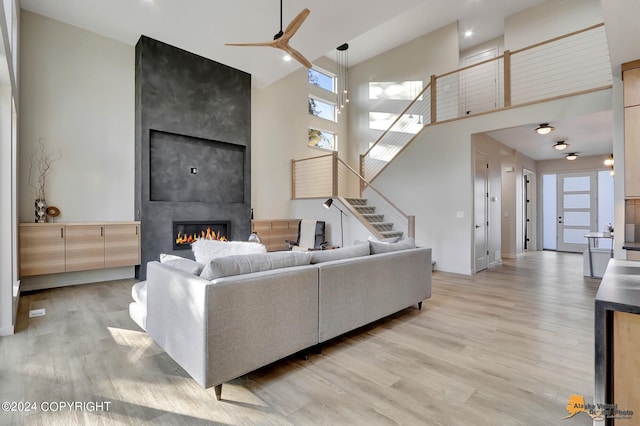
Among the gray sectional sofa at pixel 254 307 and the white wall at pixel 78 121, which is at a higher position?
the white wall at pixel 78 121

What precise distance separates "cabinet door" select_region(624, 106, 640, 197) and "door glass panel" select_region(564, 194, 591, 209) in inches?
268

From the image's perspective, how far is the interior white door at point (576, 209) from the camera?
9062mm

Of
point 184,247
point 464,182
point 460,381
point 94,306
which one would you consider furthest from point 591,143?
point 94,306

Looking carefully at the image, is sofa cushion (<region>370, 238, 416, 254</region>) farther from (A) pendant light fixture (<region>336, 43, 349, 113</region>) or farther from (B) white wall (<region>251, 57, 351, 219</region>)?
(A) pendant light fixture (<region>336, 43, 349, 113</region>)

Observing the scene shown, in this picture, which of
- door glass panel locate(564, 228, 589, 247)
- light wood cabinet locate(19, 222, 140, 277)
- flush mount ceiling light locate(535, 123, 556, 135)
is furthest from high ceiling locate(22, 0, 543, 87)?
door glass panel locate(564, 228, 589, 247)

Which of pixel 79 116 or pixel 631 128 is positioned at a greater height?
pixel 79 116

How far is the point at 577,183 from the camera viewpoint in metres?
9.35

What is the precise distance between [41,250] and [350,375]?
15.8 feet

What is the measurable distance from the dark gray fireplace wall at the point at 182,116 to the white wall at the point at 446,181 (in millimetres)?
3715

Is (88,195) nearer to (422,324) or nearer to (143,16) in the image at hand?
(143,16)

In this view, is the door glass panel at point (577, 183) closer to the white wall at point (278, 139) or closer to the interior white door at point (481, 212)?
the interior white door at point (481, 212)

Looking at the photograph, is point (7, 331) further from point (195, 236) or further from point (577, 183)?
point (577, 183)

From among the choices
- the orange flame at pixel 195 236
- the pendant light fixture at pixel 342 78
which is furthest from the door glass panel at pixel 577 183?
the orange flame at pixel 195 236

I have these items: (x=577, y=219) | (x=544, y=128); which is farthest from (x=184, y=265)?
(x=577, y=219)
